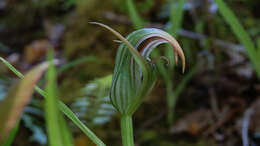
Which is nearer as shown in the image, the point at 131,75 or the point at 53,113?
the point at 53,113

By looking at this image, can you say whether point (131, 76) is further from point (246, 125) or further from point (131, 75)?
point (246, 125)

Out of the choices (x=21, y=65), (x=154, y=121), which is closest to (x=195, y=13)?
(x=154, y=121)

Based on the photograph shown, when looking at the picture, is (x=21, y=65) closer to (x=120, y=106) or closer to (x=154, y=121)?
(x=154, y=121)

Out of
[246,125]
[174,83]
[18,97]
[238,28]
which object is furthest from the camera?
[174,83]

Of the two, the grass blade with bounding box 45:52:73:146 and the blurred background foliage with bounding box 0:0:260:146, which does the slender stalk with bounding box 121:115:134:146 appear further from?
the blurred background foliage with bounding box 0:0:260:146

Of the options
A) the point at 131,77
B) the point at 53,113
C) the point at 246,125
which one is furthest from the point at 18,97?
the point at 246,125

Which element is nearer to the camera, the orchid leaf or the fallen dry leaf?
the fallen dry leaf

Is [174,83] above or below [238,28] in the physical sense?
above

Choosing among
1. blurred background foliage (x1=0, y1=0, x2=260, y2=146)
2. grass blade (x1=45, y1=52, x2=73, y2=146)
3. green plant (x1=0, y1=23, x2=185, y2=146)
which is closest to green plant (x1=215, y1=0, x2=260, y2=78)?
blurred background foliage (x1=0, y1=0, x2=260, y2=146)

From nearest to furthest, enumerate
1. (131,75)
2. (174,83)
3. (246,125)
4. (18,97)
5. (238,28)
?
(18,97), (131,75), (238,28), (246,125), (174,83)

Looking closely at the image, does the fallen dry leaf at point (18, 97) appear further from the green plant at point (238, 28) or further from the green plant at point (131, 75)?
the green plant at point (238, 28)
